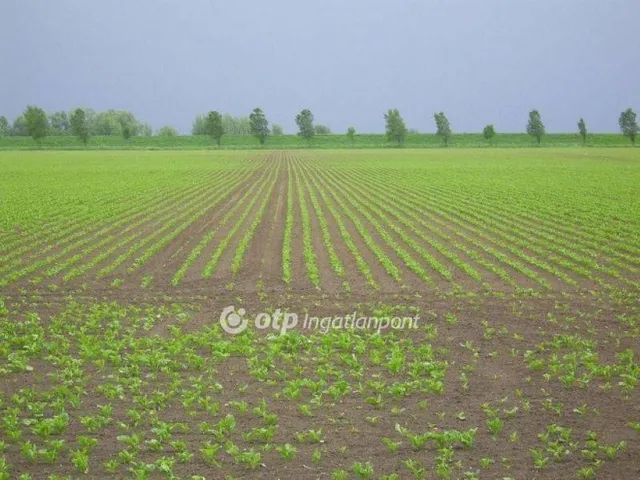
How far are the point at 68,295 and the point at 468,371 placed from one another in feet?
34.0

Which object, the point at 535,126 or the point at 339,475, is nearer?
the point at 339,475

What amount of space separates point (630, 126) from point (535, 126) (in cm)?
1903

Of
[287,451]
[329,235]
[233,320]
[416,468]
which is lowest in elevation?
[416,468]

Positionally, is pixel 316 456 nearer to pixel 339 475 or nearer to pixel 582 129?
pixel 339 475

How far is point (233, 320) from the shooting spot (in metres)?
12.4

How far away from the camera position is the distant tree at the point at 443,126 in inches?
4879

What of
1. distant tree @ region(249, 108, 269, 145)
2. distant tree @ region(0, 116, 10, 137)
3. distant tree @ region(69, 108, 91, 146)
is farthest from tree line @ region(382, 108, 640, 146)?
distant tree @ region(0, 116, 10, 137)

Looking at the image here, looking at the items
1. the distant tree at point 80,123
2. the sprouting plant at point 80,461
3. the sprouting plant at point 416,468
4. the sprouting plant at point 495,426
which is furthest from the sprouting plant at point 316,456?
the distant tree at point 80,123

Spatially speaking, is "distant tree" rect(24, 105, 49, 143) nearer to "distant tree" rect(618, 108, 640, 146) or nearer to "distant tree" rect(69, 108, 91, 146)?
"distant tree" rect(69, 108, 91, 146)

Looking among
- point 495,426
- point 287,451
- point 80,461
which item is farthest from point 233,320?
point 495,426

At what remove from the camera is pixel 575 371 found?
9.64m

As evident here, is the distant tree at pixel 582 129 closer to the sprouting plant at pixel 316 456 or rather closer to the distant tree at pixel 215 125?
the distant tree at pixel 215 125

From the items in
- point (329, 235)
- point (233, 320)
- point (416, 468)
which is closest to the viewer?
point (416, 468)

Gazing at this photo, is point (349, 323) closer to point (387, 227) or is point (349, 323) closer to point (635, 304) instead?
point (635, 304)
